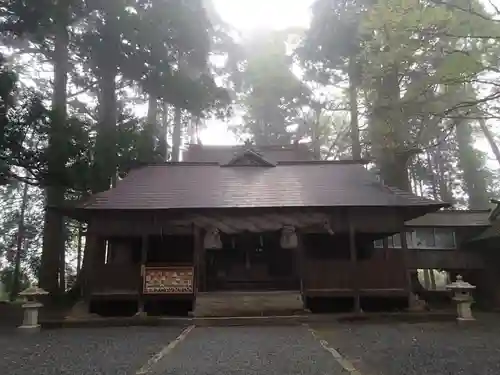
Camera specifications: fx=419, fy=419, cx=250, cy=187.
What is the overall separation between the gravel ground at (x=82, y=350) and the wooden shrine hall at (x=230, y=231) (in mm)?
2152

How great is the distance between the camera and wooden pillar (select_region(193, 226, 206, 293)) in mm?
12594

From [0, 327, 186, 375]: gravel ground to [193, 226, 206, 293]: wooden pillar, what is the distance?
247 cm

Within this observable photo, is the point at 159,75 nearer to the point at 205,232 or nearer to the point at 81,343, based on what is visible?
the point at 205,232

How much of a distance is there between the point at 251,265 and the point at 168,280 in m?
4.07

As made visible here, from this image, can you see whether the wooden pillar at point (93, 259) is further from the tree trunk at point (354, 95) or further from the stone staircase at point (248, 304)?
the tree trunk at point (354, 95)

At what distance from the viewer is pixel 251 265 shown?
15.4 m

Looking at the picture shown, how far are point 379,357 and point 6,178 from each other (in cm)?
1124

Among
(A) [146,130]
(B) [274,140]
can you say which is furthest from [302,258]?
(B) [274,140]

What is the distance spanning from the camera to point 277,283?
1506 centimetres

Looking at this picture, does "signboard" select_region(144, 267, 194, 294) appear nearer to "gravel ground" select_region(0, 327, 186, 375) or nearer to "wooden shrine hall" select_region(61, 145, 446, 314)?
"wooden shrine hall" select_region(61, 145, 446, 314)

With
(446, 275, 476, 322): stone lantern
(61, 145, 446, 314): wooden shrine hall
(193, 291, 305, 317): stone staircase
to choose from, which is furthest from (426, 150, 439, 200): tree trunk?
(193, 291, 305, 317): stone staircase

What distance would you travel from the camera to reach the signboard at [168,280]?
12070 mm

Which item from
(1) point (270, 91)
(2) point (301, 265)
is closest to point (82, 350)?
(2) point (301, 265)

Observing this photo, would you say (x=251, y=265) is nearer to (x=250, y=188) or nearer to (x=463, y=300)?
(x=250, y=188)
